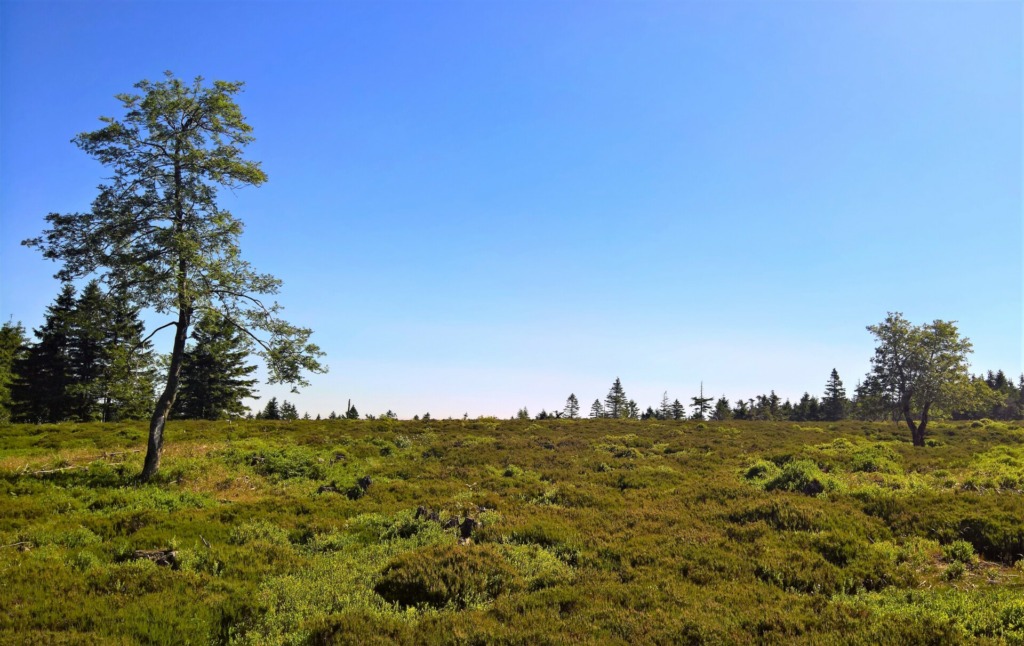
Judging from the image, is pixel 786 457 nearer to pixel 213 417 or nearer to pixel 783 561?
pixel 783 561

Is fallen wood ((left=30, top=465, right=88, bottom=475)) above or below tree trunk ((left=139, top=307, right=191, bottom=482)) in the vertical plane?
below

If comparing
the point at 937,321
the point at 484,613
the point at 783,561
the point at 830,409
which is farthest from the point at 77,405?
the point at 830,409

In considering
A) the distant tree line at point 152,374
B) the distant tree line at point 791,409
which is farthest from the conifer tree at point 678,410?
the distant tree line at point 152,374

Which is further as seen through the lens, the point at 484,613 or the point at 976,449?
the point at 976,449

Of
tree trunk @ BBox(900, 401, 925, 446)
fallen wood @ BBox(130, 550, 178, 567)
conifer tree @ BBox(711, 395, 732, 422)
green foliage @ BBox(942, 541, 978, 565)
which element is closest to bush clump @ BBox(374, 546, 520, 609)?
fallen wood @ BBox(130, 550, 178, 567)

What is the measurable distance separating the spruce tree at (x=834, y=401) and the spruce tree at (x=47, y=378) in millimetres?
100037

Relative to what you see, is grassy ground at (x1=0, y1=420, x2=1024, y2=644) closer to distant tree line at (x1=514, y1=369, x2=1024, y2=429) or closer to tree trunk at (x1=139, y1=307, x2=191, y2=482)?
tree trunk at (x1=139, y1=307, x2=191, y2=482)

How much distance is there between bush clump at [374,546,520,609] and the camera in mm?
8664

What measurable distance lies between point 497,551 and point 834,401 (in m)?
89.9

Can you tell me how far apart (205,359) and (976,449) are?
66356mm

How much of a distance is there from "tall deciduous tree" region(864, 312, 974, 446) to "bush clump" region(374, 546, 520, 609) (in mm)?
39640

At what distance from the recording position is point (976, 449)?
31.1 meters

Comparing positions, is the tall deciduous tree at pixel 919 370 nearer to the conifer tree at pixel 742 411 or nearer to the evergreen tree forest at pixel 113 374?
the evergreen tree forest at pixel 113 374

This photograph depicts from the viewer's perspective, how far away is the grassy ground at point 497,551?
24.0 feet
